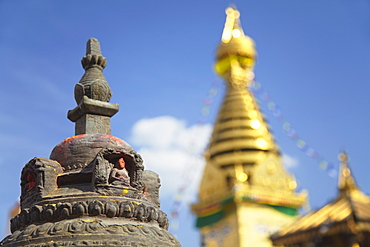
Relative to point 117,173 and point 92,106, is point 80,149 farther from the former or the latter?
point 92,106

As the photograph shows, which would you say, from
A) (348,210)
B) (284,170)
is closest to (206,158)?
(284,170)

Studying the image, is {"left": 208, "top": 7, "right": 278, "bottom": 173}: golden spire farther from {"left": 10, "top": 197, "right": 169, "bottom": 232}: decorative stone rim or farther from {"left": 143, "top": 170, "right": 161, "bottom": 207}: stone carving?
{"left": 10, "top": 197, "right": 169, "bottom": 232}: decorative stone rim

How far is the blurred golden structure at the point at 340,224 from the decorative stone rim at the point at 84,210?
10572 mm

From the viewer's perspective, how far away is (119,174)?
4.75 m

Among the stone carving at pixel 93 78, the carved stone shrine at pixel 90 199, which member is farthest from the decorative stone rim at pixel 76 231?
the stone carving at pixel 93 78

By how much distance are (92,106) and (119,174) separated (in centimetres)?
105

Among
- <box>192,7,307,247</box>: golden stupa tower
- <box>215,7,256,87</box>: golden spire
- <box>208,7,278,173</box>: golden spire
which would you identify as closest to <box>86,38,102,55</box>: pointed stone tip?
<box>192,7,307,247</box>: golden stupa tower

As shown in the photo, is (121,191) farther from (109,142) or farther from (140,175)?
(109,142)

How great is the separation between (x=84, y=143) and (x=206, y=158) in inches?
1107

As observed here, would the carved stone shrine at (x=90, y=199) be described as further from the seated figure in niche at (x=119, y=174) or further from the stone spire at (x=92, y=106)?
the stone spire at (x=92, y=106)

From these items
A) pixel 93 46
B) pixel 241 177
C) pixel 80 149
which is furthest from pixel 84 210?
pixel 241 177

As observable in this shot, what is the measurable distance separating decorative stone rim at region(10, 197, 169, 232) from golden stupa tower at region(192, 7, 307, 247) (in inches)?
931

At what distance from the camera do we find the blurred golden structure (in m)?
13.9

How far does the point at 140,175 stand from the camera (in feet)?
16.0
